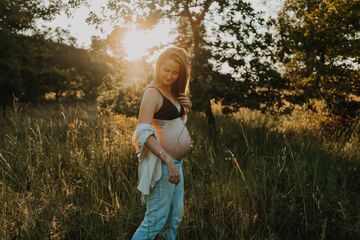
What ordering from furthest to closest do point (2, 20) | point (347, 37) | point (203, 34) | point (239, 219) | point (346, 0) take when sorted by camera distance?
point (2, 20) < point (203, 34) < point (347, 37) < point (346, 0) < point (239, 219)

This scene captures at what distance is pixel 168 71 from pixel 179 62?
4.7 inches

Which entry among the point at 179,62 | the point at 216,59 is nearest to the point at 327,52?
the point at 216,59

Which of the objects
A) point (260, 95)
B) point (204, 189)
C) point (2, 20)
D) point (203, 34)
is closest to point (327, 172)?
point (204, 189)

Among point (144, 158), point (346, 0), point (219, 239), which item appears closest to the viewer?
point (144, 158)

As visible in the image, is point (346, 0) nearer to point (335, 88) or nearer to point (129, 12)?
point (335, 88)

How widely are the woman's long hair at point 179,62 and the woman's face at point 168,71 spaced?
29 mm

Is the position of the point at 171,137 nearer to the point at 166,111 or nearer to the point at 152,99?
the point at 166,111

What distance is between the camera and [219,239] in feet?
10.2

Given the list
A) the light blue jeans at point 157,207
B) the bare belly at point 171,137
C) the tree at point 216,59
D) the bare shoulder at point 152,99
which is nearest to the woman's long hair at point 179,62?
the bare shoulder at point 152,99

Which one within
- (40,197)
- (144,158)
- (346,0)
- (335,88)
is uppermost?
(346,0)

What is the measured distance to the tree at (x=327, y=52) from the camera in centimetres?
715

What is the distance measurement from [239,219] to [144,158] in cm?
125

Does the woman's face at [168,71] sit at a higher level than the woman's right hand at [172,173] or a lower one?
higher

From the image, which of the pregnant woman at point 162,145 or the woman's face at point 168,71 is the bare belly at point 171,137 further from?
the woman's face at point 168,71
